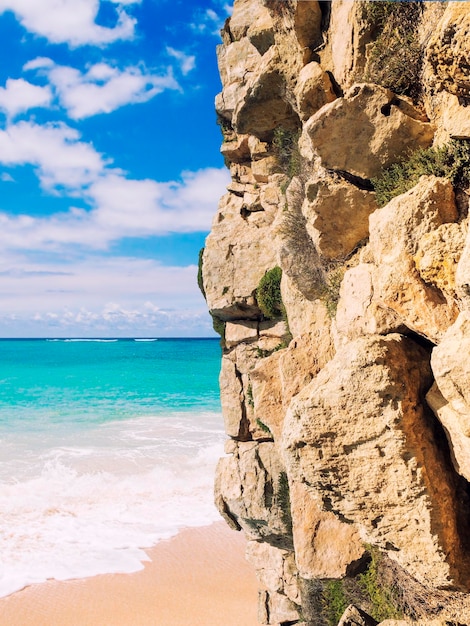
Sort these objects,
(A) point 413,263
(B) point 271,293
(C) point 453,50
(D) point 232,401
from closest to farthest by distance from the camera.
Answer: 1. (C) point 453,50
2. (A) point 413,263
3. (B) point 271,293
4. (D) point 232,401

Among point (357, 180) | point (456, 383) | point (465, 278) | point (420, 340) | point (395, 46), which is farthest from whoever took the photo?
point (357, 180)

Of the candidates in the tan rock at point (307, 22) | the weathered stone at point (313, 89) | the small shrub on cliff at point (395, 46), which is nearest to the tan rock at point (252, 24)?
the tan rock at point (307, 22)

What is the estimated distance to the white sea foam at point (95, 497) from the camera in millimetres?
16812

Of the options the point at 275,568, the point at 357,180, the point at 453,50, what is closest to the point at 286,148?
the point at 357,180

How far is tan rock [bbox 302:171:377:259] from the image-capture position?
8.12 meters

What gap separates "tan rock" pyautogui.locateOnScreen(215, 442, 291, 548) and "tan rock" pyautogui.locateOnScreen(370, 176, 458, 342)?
794 centimetres

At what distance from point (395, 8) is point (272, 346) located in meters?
9.03

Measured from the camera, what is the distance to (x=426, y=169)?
6.66 metres

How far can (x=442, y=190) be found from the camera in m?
6.07

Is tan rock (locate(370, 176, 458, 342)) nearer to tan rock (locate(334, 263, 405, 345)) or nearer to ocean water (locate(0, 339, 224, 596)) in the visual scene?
tan rock (locate(334, 263, 405, 345))

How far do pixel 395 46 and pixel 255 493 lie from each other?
10.7 metres

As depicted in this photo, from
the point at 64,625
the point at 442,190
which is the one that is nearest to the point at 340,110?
the point at 442,190

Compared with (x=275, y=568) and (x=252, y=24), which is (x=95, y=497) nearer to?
(x=275, y=568)

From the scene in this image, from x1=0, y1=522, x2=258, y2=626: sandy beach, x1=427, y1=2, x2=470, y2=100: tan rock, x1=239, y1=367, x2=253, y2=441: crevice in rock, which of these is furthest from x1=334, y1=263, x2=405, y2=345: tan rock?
x1=0, y1=522, x2=258, y2=626: sandy beach
